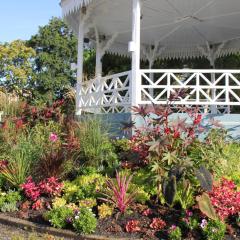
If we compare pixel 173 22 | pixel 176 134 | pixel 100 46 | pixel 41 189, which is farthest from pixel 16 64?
pixel 176 134

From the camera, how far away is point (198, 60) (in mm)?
17688

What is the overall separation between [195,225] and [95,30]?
29.2 feet

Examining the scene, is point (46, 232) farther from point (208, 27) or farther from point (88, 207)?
point (208, 27)

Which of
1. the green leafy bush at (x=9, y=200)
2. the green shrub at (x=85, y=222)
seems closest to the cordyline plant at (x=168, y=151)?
the green shrub at (x=85, y=222)

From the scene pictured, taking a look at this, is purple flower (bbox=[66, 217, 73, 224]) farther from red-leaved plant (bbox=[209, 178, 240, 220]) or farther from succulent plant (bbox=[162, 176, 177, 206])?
red-leaved plant (bbox=[209, 178, 240, 220])

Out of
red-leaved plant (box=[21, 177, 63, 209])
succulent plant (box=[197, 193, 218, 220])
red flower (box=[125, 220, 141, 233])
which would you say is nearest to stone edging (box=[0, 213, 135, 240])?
red flower (box=[125, 220, 141, 233])

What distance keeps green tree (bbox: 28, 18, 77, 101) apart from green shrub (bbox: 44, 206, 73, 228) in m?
17.9

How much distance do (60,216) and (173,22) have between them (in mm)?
8593

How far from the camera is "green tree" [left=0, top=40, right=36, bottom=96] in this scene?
2370 centimetres

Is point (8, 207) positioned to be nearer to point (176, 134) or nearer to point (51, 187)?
point (51, 187)

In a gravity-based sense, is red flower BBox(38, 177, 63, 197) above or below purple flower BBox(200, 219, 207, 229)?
above

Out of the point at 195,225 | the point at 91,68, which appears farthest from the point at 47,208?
the point at 91,68

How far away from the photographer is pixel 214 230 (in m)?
4.82

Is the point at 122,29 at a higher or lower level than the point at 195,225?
higher
